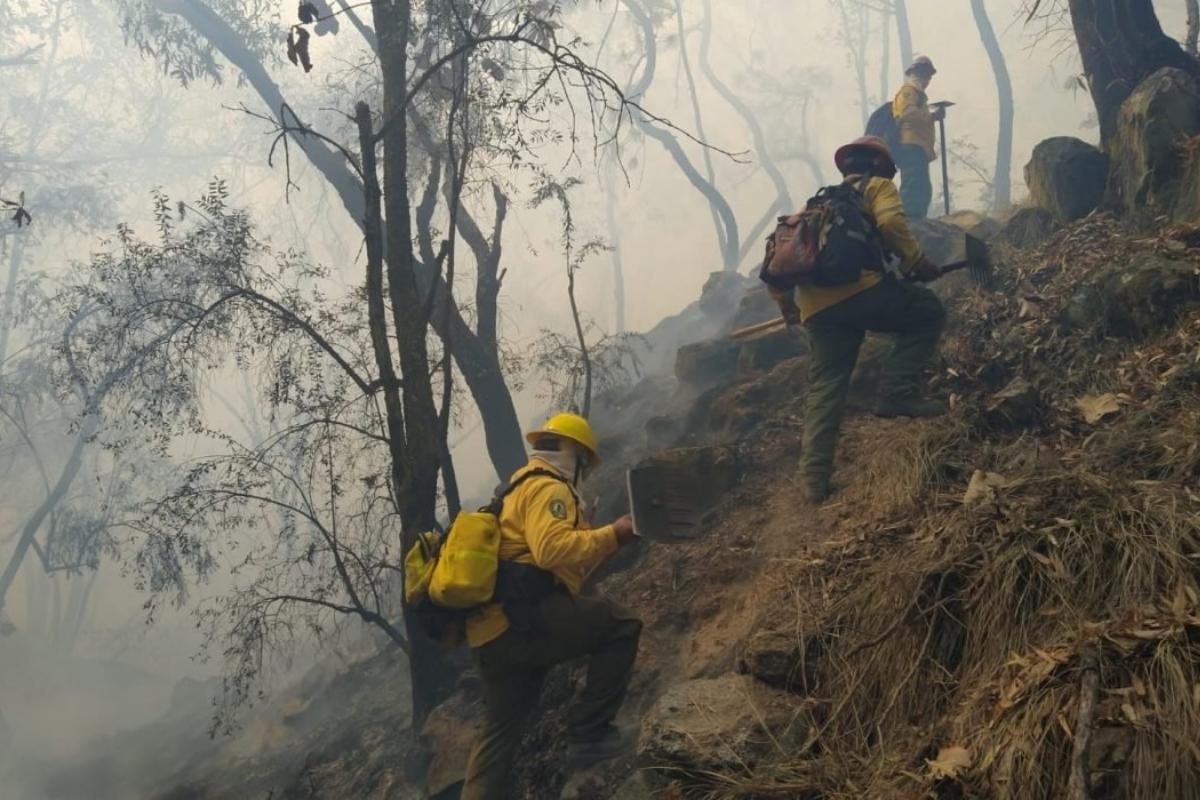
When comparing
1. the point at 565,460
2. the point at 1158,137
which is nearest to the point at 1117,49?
the point at 1158,137

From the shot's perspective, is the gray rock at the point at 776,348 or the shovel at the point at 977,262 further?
the gray rock at the point at 776,348

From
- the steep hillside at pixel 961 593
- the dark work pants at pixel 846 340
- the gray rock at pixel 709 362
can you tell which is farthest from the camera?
the gray rock at pixel 709 362

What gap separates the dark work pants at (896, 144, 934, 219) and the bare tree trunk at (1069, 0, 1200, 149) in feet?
9.24

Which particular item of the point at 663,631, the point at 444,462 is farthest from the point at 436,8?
the point at 663,631

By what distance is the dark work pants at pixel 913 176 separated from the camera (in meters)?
9.92

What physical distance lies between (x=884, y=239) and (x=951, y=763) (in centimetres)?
333

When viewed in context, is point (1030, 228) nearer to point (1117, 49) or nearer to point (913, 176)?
point (1117, 49)

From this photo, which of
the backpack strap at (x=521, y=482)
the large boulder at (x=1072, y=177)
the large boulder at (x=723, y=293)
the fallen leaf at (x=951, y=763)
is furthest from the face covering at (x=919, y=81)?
the fallen leaf at (x=951, y=763)

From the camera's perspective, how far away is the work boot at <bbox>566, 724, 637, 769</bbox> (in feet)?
12.9

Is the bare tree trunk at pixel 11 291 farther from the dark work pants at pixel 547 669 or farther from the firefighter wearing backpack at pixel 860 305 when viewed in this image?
the firefighter wearing backpack at pixel 860 305

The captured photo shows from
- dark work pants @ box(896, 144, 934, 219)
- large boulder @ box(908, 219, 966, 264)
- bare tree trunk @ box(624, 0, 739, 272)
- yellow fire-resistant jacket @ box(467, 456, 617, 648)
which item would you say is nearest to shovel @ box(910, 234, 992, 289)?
large boulder @ box(908, 219, 966, 264)

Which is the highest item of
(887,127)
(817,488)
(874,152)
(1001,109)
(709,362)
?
(1001,109)

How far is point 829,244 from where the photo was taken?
15.6 ft

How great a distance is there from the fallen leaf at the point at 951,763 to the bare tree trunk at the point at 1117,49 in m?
6.46
